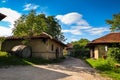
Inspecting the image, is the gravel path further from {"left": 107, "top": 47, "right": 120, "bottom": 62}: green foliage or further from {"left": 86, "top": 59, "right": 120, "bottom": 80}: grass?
{"left": 107, "top": 47, "right": 120, "bottom": 62}: green foliage

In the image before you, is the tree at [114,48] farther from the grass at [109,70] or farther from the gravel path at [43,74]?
the gravel path at [43,74]

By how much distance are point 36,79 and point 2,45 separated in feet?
61.0

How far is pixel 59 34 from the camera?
Answer: 5984 cm

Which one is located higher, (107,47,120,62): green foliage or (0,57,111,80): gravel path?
(107,47,120,62): green foliage

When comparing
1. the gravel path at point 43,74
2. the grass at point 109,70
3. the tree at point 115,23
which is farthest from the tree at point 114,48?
the gravel path at point 43,74

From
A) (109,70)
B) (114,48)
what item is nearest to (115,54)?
(114,48)

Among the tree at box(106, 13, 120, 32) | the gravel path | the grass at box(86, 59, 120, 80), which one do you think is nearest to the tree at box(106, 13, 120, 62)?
the tree at box(106, 13, 120, 32)

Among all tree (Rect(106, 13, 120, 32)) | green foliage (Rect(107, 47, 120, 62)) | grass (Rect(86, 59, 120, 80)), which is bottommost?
grass (Rect(86, 59, 120, 80))

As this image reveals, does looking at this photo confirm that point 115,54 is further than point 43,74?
Yes

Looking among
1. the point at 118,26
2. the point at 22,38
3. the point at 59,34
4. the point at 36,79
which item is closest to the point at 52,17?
the point at 59,34

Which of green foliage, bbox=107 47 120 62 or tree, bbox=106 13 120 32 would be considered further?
tree, bbox=106 13 120 32

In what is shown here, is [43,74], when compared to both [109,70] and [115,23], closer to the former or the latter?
[109,70]

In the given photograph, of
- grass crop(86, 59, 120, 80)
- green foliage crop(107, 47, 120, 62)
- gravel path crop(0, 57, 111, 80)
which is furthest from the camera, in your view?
green foliage crop(107, 47, 120, 62)

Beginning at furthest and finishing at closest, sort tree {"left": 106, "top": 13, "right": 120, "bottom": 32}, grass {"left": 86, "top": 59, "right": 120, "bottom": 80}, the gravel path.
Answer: tree {"left": 106, "top": 13, "right": 120, "bottom": 32}, grass {"left": 86, "top": 59, "right": 120, "bottom": 80}, the gravel path
